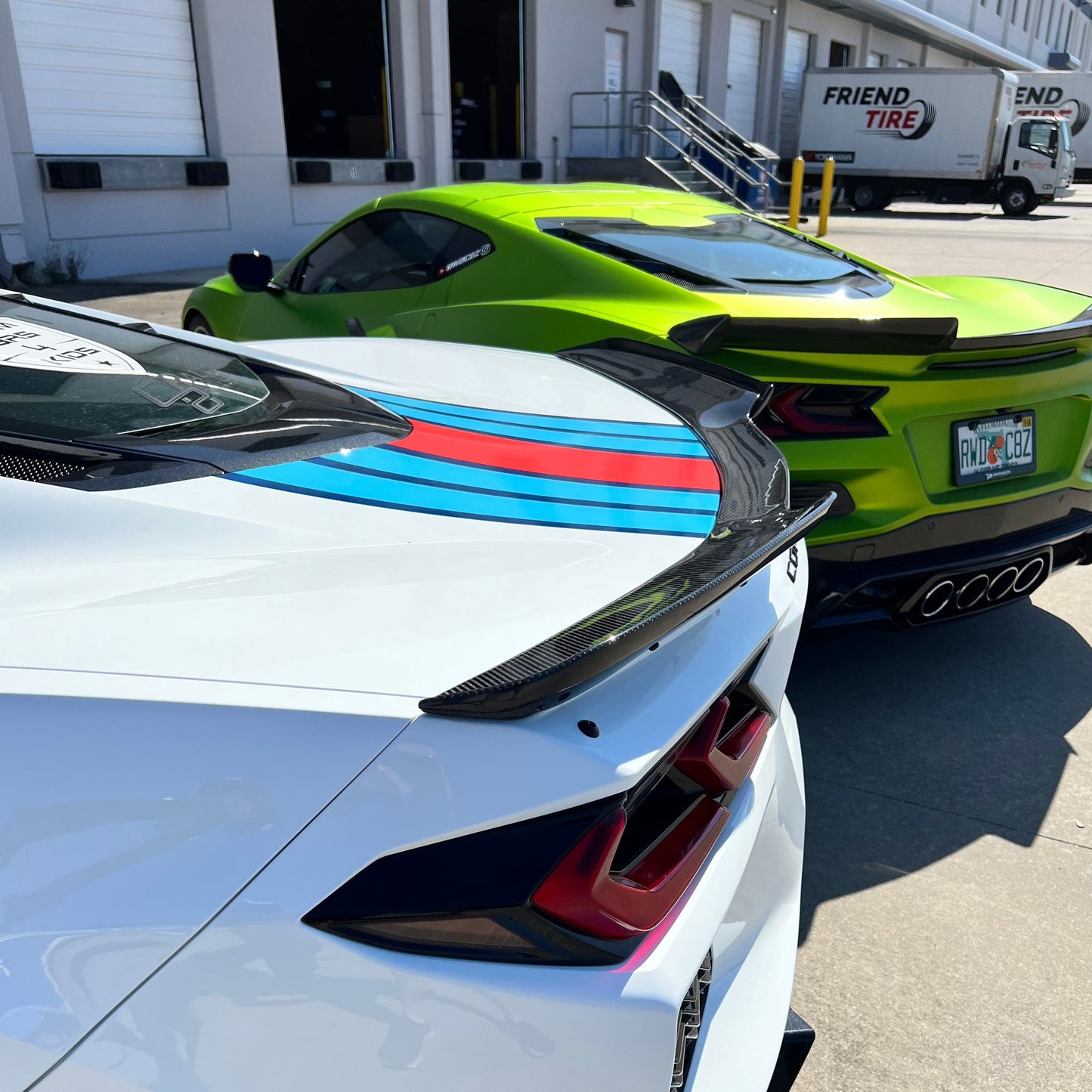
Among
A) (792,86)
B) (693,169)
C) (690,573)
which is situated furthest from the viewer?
(792,86)

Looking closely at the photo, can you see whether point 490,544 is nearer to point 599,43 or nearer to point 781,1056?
point 781,1056

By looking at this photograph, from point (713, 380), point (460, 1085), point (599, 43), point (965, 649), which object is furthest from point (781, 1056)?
point (599, 43)

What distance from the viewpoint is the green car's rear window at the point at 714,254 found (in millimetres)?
3430

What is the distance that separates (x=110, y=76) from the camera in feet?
40.3

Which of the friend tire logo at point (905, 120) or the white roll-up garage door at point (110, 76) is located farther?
the friend tire logo at point (905, 120)

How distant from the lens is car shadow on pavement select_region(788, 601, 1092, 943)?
2.57 m

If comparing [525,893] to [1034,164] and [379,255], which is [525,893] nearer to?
[379,255]

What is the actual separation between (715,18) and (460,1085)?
86.5 feet

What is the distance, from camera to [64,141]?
1189 cm

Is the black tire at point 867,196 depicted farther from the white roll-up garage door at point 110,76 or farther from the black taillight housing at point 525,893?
the black taillight housing at point 525,893

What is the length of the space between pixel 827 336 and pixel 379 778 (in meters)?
2.05

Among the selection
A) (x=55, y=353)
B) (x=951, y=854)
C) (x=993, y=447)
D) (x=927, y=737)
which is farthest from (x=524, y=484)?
(x=927, y=737)

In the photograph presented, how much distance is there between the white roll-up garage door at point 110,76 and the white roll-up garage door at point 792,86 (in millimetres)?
19150

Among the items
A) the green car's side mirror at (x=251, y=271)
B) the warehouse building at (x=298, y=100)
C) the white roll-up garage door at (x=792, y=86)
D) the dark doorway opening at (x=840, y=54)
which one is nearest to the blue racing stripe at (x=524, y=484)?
the green car's side mirror at (x=251, y=271)
